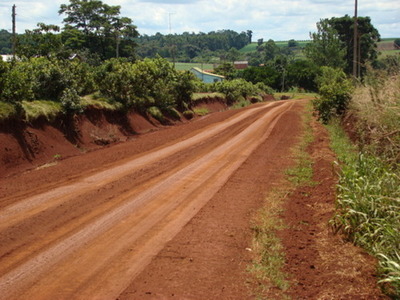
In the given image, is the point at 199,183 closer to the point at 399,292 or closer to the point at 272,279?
the point at 272,279

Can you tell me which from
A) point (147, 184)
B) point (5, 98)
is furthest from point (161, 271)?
point (5, 98)

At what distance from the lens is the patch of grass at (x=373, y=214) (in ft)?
20.8

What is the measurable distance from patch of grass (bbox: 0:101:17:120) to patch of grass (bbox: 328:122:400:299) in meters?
11.3

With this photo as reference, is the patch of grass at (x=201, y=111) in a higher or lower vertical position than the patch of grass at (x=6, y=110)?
lower

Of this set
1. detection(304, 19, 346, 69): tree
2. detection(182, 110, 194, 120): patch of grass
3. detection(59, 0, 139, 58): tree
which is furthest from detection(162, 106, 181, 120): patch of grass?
detection(304, 19, 346, 69): tree

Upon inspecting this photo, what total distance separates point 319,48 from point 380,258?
96.5m

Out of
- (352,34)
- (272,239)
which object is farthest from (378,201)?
(352,34)

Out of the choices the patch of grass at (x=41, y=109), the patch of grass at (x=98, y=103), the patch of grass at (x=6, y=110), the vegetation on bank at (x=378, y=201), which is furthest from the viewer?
the patch of grass at (x=98, y=103)

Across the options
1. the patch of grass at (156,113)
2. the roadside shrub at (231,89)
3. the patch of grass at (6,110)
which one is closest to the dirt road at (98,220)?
the patch of grass at (6,110)

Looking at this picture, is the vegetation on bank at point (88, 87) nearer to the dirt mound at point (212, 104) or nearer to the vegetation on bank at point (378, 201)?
the dirt mound at point (212, 104)

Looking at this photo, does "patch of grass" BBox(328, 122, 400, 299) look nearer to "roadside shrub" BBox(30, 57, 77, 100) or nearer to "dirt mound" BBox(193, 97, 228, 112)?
"roadside shrub" BBox(30, 57, 77, 100)

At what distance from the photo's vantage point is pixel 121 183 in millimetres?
11992

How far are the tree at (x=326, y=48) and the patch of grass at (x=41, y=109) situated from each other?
79.2 meters

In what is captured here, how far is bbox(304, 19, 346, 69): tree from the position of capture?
91312 mm
